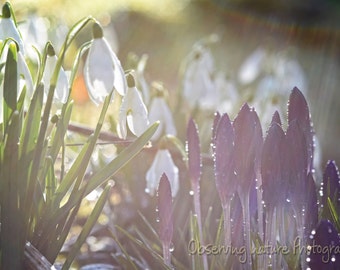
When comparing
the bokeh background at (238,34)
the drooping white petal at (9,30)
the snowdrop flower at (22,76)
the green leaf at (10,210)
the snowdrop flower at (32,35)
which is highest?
the bokeh background at (238,34)

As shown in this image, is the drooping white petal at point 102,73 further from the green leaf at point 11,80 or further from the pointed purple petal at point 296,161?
the pointed purple petal at point 296,161

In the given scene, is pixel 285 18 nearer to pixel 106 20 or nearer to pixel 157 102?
pixel 106 20

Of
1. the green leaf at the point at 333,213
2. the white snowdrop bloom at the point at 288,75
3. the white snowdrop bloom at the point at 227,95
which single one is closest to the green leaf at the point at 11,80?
the green leaf at the point at 333,213

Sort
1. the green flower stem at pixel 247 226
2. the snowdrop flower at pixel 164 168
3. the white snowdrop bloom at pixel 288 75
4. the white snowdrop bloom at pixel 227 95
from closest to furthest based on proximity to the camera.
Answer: the green flower stem at pixel 247 226
the snowdrop flower at pixel 164 168
the white snowdrop bloom at pixel 227 95
the white snowdrop bloom at pixel 288 75

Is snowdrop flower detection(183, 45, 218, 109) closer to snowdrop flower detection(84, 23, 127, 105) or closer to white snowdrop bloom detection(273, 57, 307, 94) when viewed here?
white snowdrop bloom detection(273, 57, 307, 94)

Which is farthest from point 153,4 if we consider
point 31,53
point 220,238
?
point 220,238

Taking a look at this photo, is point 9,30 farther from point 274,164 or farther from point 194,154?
point 274,164

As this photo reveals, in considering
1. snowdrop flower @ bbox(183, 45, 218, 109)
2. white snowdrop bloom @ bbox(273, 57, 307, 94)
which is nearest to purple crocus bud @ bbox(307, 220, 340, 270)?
snowdrop flower @ bbox(183, 45, 218, 109)
